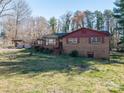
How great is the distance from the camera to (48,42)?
41.3m

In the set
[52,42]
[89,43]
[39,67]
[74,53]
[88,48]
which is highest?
[52,42]

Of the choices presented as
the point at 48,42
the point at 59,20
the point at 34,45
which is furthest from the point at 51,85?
the point at 59,20

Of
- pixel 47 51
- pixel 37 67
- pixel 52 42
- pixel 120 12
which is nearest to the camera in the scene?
pixel 37 67

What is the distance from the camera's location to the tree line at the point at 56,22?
44.0 m

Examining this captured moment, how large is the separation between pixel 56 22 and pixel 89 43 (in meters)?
47.0

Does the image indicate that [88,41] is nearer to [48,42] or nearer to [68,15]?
[48,42]

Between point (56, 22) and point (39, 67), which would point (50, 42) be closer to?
point (39, 67)

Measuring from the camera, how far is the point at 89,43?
33.8 meters

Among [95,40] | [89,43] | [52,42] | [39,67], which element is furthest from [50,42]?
[39,67]

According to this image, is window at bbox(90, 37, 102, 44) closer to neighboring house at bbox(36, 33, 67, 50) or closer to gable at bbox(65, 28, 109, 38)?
gable at bbox(65, 28, 109, 38)

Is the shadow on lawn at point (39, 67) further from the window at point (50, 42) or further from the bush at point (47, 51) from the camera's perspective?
the window at point (50, 42)

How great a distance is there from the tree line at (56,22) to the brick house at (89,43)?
344 inches

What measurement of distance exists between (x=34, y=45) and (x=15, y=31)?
2019 centimetres

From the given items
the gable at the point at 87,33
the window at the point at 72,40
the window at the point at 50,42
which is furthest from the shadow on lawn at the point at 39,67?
the window at the point at 50,42
